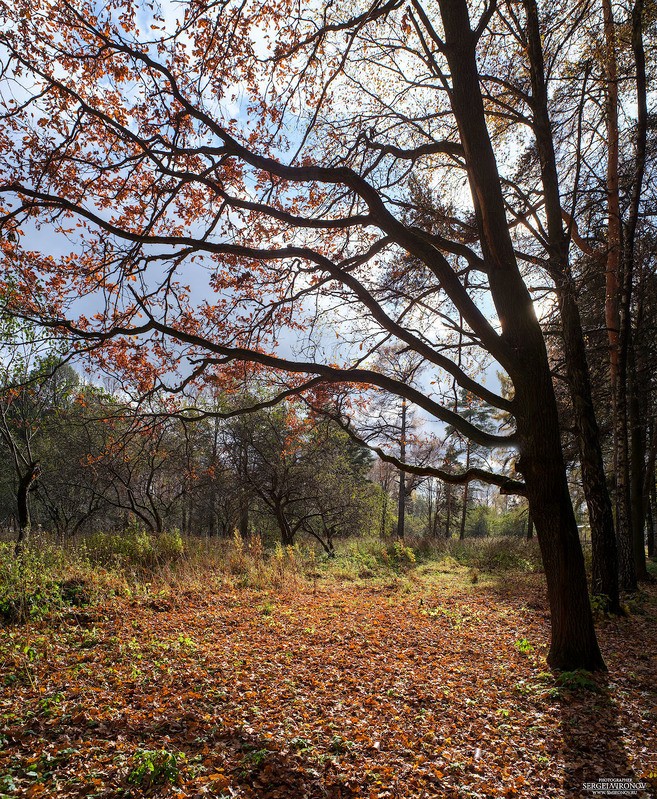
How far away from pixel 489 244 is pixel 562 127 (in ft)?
14.0

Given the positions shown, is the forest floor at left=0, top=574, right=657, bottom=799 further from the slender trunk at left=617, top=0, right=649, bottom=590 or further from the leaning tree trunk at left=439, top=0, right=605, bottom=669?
the slender trunk at left=617, top=0, right=649, bottom=590

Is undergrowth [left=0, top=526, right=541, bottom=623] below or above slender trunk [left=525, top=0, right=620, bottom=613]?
below

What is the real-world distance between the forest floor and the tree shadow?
0.05ft

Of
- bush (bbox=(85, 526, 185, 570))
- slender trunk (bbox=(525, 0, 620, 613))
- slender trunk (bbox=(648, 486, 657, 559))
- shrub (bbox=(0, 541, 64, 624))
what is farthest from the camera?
slender trunk (bbox=(648, 486, 657, 559))

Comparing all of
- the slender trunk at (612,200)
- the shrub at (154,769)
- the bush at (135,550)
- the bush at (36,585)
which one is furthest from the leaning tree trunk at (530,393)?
the bush at (135,550)

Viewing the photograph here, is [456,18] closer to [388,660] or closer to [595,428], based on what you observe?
[595,428]

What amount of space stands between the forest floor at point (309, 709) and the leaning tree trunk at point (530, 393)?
533mm

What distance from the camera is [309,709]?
3738 mm

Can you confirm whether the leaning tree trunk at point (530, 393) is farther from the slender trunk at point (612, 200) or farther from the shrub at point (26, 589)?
the shrub at point (26, 589)

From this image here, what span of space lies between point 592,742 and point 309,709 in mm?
2198

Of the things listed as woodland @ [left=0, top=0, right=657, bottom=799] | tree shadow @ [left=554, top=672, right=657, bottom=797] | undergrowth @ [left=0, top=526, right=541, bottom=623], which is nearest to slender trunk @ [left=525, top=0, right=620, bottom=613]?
woodland @ [left=0, top=0, right=657, bottom=799]

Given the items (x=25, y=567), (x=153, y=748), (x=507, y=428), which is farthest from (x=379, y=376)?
(x=507, y=428)

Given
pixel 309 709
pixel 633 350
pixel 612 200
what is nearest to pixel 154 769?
pixel 309 709

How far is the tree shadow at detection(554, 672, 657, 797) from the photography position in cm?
280
